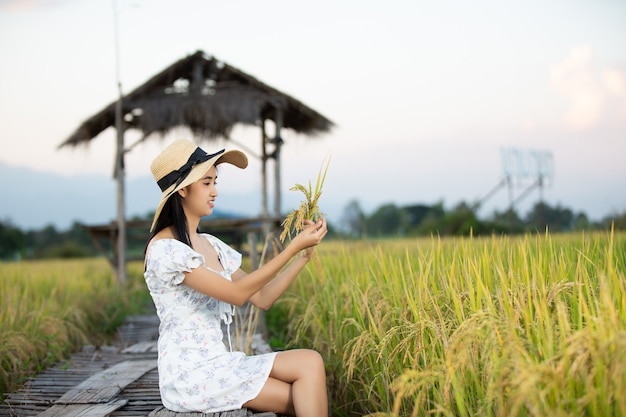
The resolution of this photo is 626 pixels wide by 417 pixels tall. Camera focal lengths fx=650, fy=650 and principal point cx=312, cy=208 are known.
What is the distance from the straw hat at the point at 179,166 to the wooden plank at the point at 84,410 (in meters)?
0.98

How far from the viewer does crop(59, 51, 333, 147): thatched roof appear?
1009cm

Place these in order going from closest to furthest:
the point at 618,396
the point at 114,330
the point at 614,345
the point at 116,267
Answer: the point at 618,396 → the point at 614,345 → the point at 114,330 → the point at 116,267

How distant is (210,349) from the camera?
2715mm

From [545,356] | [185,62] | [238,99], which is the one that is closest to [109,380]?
[545,356]

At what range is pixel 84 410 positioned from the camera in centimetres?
316

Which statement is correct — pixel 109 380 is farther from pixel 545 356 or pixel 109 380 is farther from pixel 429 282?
pixel 545 356

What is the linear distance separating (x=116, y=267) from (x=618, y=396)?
33.1ft

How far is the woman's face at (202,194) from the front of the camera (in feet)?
9.11

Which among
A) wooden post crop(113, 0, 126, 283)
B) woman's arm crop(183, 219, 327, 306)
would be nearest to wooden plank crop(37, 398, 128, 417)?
woman's arm crop(183, 219, 327, 306)

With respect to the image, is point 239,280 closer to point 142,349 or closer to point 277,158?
point 142,349

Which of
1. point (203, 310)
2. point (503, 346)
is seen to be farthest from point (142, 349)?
point (503, 346)

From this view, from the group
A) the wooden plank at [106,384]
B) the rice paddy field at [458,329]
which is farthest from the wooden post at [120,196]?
the wooden plank at [106,384]

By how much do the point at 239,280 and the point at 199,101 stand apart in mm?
7935

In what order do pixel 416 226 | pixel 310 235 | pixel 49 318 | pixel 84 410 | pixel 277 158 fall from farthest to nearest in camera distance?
pixel 416 226
pixel 277 158
pixel 49 318
pixel 84 410
pixel 310 235
